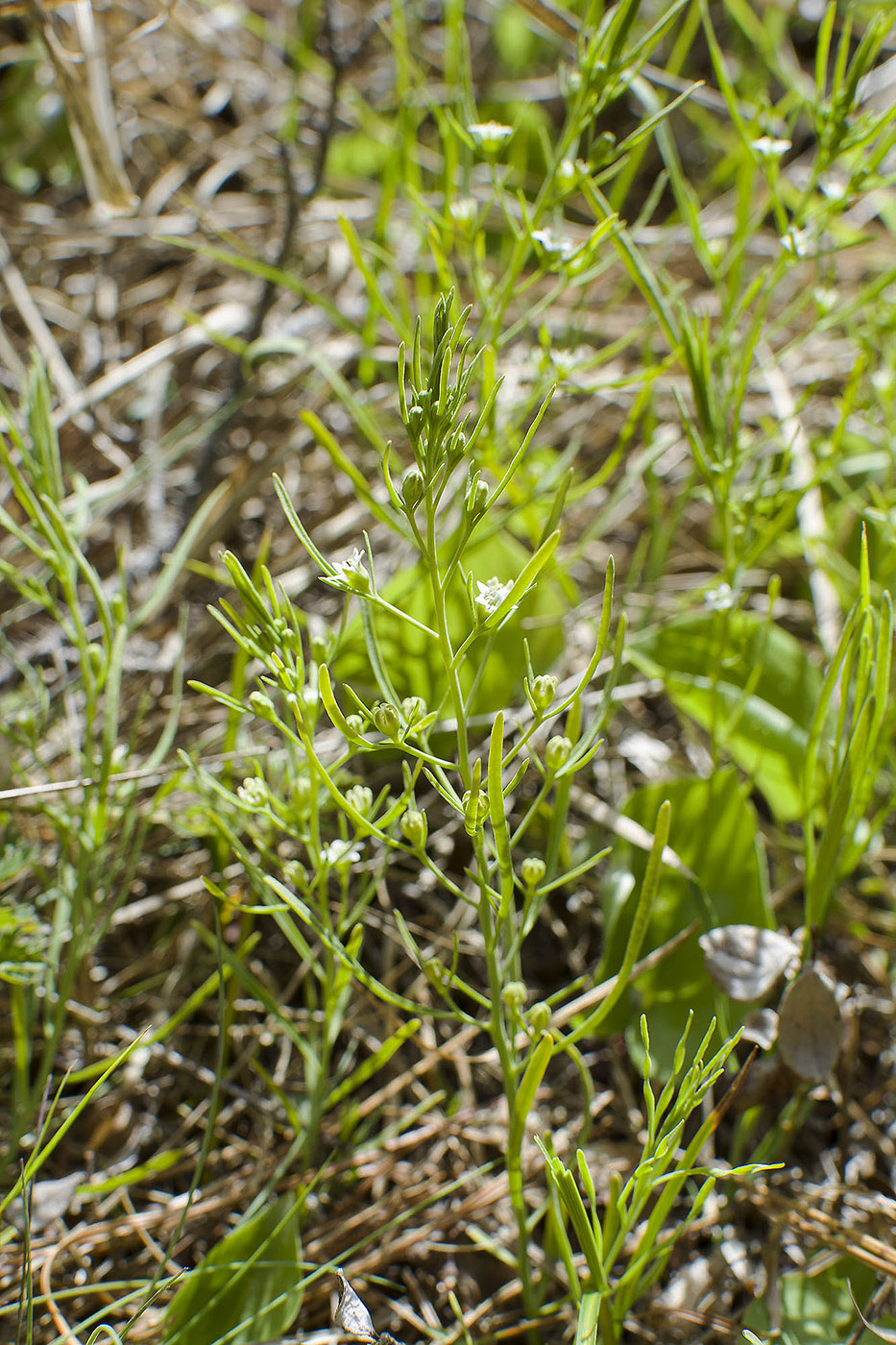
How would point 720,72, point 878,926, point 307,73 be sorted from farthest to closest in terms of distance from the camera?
point 307,73 < point 878,926 < point 720,72

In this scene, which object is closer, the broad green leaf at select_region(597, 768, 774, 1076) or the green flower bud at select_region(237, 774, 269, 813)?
the green flower bud at select_region(237, 774, 269, 813)

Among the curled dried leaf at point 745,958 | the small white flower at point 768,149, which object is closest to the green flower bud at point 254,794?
the curled dried leaf at point 745,958

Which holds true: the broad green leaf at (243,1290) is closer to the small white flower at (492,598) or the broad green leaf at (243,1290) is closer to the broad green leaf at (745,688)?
the small white flower at (492,598)

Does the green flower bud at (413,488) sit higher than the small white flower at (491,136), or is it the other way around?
the small white flower at (491,136)

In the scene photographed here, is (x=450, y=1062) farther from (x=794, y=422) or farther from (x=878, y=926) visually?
(x=794, y=422)

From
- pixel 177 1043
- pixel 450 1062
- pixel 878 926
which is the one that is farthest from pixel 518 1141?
pixel 878 926

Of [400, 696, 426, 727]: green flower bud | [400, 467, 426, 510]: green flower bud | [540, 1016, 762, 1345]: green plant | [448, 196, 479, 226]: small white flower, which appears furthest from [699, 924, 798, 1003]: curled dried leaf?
[448, 196, 479, 226]: small white flower

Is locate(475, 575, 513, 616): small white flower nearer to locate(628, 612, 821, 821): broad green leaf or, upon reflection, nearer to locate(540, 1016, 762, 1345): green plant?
locate(540, 1016, 762, 1345): green plant
